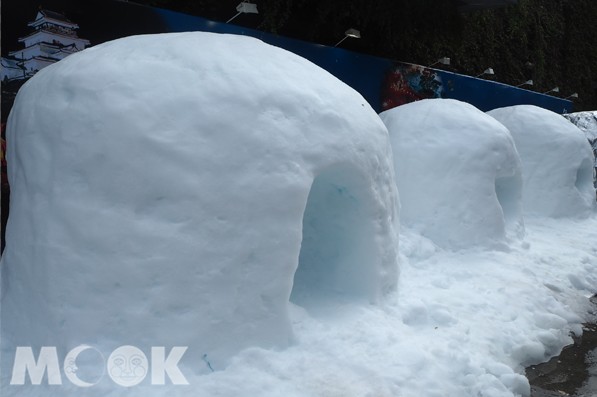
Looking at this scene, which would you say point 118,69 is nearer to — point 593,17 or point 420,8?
point 420,8

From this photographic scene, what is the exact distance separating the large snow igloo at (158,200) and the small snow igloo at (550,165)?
6.02 metres

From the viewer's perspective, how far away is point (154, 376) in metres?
2.83

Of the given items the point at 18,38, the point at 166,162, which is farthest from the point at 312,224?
the point at 18,38

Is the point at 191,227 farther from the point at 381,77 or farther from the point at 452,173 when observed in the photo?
the point at 381,77

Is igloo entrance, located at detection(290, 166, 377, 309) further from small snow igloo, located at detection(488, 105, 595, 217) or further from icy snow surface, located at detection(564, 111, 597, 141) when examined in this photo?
icy snow surface, located at detection(564, 111, 597, 141)

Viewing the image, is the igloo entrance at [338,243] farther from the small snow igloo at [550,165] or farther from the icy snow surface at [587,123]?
the icy snow surface at [587,123]

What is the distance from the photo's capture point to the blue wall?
6505 millimetres

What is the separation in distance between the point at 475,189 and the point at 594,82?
1529 cm

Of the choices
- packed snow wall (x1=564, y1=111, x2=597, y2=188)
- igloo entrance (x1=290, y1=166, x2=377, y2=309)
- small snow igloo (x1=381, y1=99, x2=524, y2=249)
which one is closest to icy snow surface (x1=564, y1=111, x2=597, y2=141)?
packed snow wall (x1=564, y1=111, x2=597, y2=188)

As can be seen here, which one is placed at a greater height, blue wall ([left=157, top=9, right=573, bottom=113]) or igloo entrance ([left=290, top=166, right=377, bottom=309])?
blue wall ([left=157, top=9, right=573, bottom=113])

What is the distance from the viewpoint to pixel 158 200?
9.62 feet

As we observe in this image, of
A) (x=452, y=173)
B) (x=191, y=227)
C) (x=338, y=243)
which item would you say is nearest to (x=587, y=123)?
(x=452, y=173)

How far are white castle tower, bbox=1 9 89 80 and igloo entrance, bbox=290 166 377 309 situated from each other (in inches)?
107

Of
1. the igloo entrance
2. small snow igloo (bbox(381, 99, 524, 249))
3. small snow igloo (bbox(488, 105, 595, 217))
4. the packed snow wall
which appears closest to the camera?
the igloo entrance
